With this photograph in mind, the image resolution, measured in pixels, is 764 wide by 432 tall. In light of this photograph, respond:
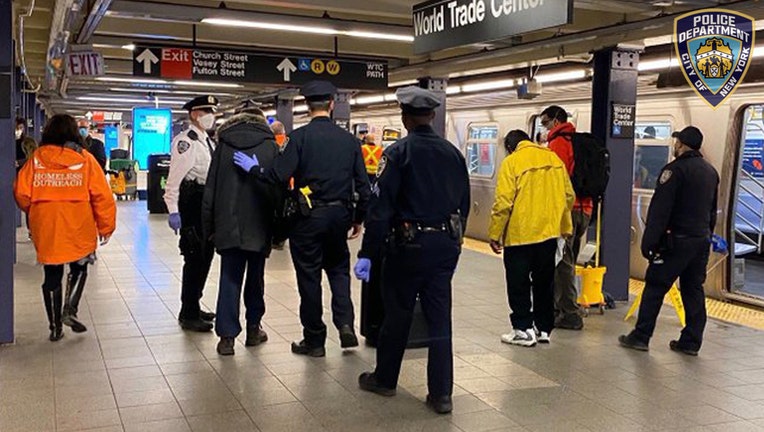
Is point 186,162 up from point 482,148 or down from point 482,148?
down

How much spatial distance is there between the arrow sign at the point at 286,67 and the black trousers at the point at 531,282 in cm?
464

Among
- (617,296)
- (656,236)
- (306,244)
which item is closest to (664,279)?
(656,236)

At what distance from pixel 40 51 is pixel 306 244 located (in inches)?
319

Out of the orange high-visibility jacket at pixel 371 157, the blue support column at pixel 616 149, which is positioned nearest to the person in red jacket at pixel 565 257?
the blue support column at pixel 616 149

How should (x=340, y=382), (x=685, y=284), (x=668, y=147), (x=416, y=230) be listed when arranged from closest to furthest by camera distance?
(x=416, y=230)
(x=340, y=382)
(x=685, y=284)
(x=668, y=147)

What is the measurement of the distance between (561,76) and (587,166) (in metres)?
4.04

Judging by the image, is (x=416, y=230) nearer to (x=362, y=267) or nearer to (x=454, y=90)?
(x=362, y=267)

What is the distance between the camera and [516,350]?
17.8 ft

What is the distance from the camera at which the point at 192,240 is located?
5.52m

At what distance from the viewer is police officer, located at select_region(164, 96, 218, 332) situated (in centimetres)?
543

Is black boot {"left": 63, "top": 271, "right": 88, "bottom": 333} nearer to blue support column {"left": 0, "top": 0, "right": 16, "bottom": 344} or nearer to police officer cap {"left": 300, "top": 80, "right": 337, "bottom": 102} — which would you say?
blue support column {"left": 0, "top": 0, "right": 16, "bottom": 344}

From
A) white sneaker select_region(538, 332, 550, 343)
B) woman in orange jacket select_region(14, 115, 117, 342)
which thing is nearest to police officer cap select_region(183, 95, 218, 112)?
woman in orange jacket select_region(14, 115, 117, 342)

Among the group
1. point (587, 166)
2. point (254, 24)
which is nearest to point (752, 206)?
point (587, 166)

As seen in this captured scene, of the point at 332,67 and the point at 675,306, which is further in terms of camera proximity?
the point at 332,67
